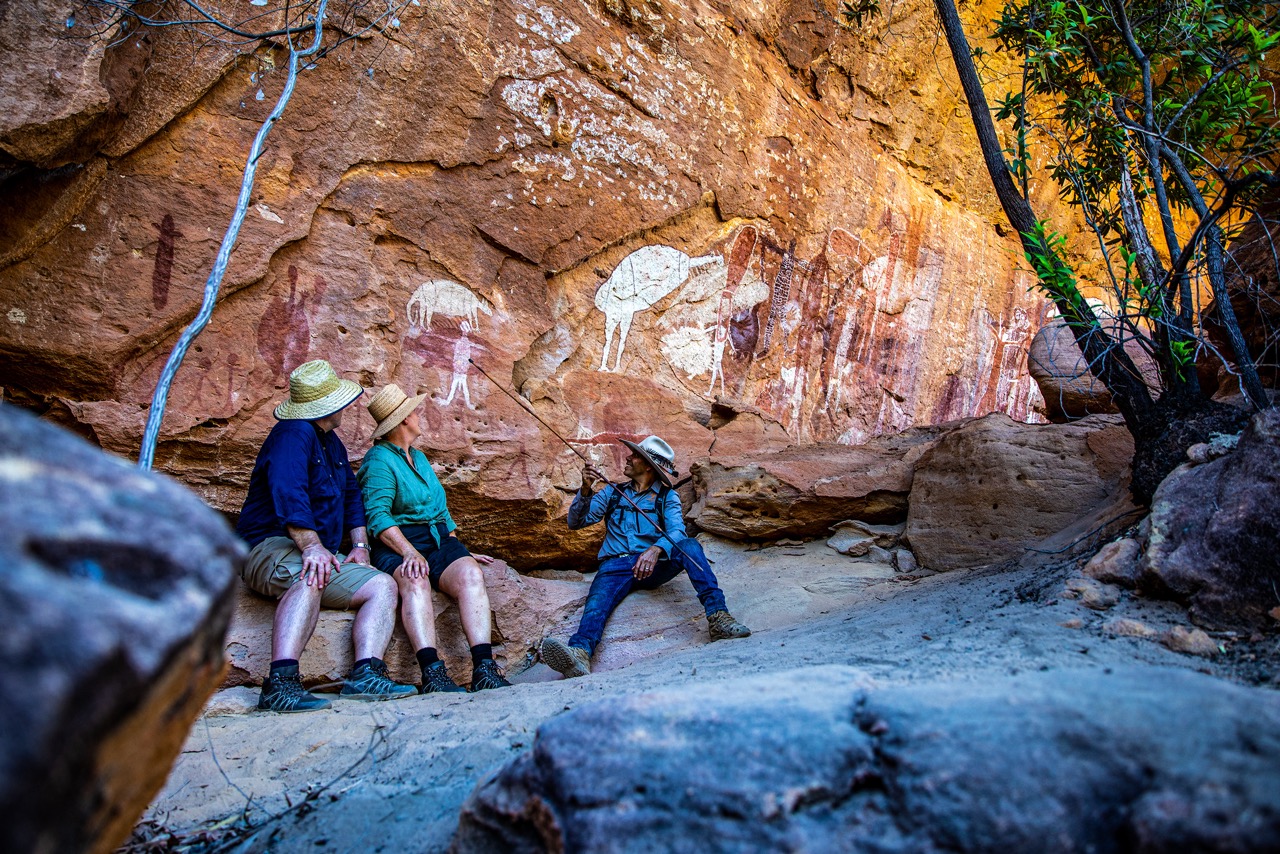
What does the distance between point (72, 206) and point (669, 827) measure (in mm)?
4412

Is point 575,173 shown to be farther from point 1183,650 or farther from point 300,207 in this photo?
point 1183,650

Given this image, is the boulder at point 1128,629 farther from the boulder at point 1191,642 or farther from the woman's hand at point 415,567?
the woman's hand at point 415,567

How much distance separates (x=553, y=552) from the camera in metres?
5.46

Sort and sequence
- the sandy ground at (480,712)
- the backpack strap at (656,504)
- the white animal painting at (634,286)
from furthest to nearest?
the white animal painting at (634,286) → the backpack strap at (656,504) → the sandy ground at (480,712)

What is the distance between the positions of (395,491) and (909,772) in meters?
3.10

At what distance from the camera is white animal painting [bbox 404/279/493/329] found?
5.09 meters

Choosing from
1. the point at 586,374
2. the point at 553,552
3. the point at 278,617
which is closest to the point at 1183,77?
the point at 586,374

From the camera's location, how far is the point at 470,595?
12.6 feet

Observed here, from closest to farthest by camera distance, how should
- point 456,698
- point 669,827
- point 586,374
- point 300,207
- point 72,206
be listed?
1. point 669,827
2. point 456,698
3. point 72,206
4. point 300,207
5. point 586,374

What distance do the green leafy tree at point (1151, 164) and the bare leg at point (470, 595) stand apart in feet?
9.76

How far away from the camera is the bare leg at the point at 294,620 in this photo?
322cm

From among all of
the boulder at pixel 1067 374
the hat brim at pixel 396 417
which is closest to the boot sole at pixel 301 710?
the hat brim at pixel 396 417

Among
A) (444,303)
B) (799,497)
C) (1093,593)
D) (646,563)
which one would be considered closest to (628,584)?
(646,563)

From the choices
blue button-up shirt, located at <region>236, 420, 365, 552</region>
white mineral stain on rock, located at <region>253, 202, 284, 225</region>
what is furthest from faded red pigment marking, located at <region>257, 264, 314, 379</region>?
blue button-up shirt, located at <region>236, 420, 365, 552</region>
